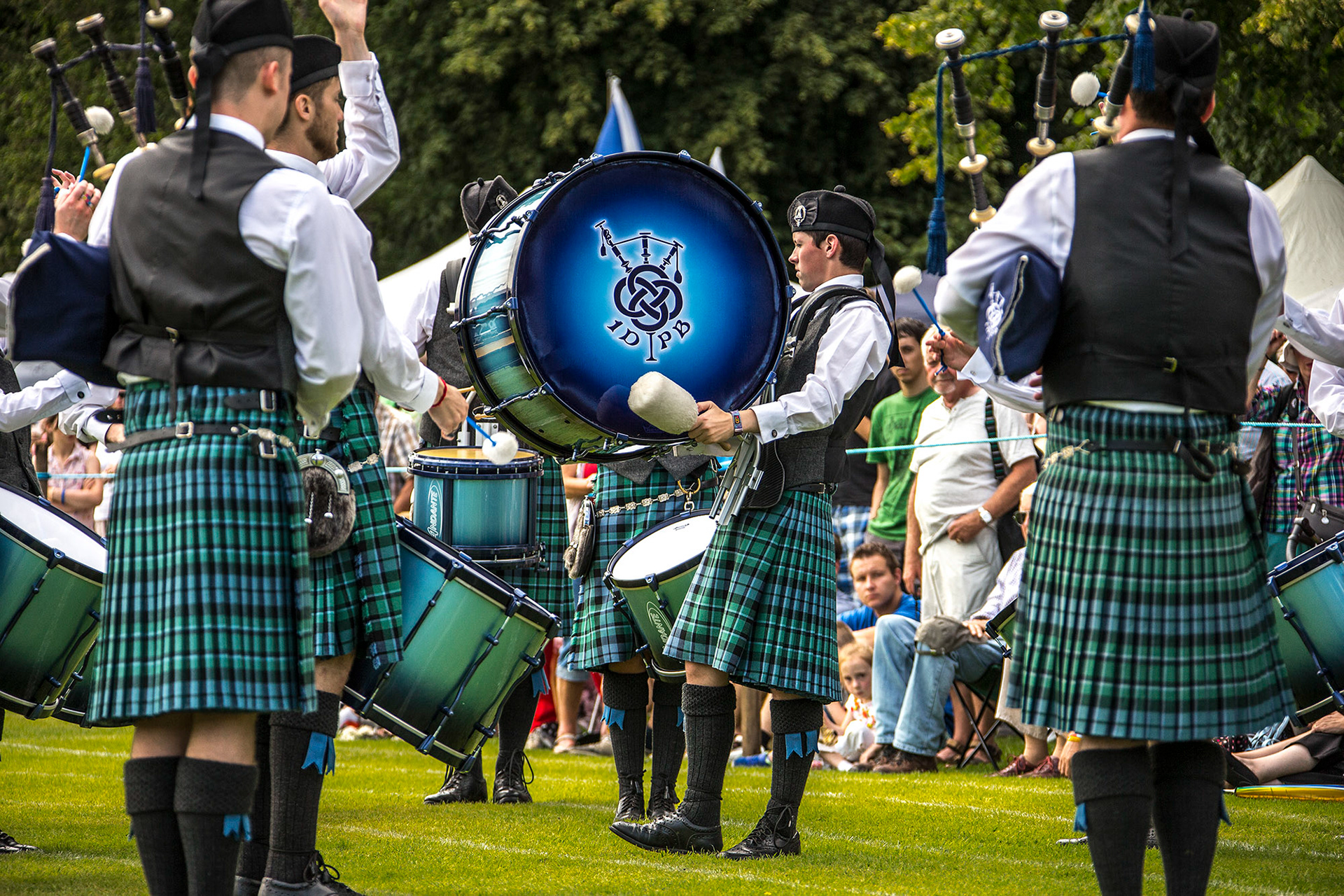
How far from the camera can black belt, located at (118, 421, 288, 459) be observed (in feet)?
9.53

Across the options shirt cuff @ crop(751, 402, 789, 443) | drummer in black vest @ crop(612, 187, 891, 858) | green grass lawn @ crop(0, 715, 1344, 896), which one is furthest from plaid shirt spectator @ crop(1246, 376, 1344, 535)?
shirt cuff @ crop(751, 402, 789, 443)

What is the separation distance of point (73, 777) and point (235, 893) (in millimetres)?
2675

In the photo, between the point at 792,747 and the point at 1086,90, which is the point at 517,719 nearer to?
the point at 792,747

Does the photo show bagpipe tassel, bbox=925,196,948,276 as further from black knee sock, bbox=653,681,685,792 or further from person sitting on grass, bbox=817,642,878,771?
person sitting on grass, bbox=817,642,878,771

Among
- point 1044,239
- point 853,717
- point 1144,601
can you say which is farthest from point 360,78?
point 853,717

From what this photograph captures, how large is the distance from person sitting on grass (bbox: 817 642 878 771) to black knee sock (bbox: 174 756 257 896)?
4107mm

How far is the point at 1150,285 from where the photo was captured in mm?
2926

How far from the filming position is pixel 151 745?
9.54 ft

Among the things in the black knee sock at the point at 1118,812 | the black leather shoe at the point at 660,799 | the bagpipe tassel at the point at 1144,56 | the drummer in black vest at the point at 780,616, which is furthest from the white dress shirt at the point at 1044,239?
the black leather shoe at the point at 660,799

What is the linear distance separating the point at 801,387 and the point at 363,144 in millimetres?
1384

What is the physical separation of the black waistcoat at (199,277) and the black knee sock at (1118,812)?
1750 millimetres

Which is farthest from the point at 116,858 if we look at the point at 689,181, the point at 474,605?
the point at 689,181

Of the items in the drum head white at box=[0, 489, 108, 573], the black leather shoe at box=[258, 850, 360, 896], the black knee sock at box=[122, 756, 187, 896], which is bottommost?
the black leather shoe at box=[258, 850, 360, 896]

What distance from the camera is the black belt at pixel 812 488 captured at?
429 centimetres
